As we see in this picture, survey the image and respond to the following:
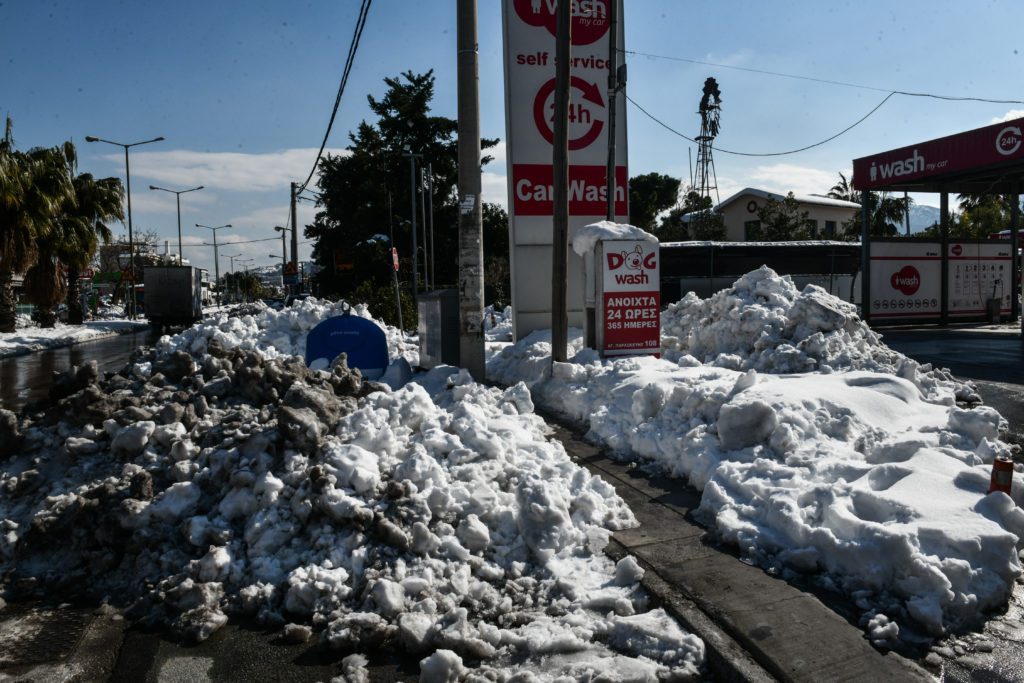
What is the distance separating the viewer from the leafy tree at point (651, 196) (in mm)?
44375


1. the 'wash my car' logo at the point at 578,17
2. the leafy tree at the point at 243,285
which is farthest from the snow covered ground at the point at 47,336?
the leafy tree at the point at 243,285

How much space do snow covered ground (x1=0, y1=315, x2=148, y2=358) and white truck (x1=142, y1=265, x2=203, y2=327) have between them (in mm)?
2243

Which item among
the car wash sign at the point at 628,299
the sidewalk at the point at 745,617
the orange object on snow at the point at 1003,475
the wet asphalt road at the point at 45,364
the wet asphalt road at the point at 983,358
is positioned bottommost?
the sidewalk at the point at 745,617

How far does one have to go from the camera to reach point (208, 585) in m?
3.97

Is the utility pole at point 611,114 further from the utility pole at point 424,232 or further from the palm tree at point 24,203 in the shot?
the palm tree at point 24,203

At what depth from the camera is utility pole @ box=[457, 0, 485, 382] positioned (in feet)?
30.5

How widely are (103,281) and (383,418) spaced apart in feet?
250

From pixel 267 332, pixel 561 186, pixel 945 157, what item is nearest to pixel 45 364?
pixel 267 332

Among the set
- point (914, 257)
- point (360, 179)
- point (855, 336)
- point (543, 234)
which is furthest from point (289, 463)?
point (360, 179)

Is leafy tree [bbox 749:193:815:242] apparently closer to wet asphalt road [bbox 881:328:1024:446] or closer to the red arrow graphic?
wet asphalt road [bbox 881:328:1024:446]

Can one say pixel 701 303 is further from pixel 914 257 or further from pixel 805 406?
pixel 914 257

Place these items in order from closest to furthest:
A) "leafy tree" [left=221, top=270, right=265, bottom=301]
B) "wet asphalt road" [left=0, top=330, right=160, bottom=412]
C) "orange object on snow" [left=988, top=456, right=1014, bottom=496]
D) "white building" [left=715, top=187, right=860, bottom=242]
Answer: "orange object on snow" [left=988, top=456, right=1014, bottom=496] → "wet asphalt road" [left=0, top=330, right=160, bottom=412] → "white building" [left=715, top=187, right=860, bottom=242] → "leafy tree" [left=221, top=270, right=265, bottom=301]

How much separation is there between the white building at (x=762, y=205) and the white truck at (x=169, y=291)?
101 feet

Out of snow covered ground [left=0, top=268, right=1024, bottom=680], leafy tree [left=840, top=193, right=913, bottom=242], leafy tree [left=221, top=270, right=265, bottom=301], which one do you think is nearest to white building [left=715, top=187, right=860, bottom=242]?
leafy tree [left=840, top=193, right=913, bottom=242]
